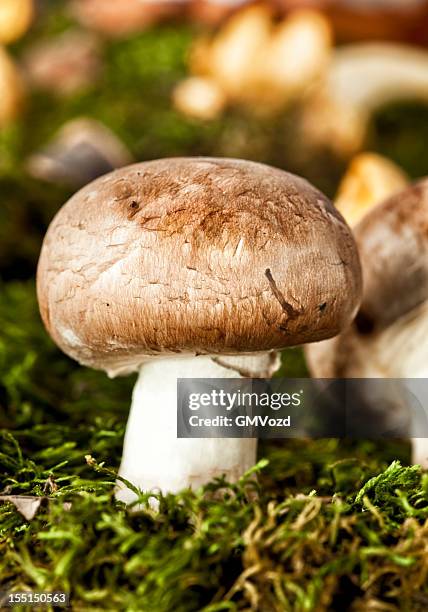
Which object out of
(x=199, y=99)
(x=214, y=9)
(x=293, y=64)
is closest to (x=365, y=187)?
(x=199, y=99)

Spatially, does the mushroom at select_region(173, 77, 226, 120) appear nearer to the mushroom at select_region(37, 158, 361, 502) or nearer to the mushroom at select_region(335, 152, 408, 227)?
the mushroom at select_region(335, 152, 408, 227)

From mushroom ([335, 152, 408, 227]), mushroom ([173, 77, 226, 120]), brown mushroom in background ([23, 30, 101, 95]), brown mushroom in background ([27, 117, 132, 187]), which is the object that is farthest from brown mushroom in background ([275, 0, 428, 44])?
mushroom ([335, 152, 408, 227])

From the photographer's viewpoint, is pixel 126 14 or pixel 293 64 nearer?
pixel 293 64

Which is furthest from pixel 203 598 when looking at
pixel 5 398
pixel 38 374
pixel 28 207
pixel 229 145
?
pixel 229 145

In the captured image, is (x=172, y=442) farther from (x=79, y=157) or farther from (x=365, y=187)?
(x=79, y=157)

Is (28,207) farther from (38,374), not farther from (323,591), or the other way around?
(323,591)
